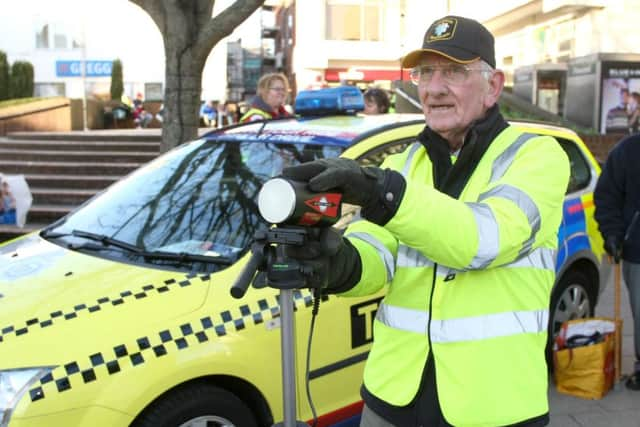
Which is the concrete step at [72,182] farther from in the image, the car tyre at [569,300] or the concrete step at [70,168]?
the car tyre at [569,300]

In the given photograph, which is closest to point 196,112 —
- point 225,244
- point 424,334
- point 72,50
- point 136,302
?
point 225,244

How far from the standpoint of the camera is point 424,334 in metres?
1.86

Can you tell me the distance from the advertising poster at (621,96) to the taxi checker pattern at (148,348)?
13.9 meters

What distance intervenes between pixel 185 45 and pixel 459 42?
17.5 feet

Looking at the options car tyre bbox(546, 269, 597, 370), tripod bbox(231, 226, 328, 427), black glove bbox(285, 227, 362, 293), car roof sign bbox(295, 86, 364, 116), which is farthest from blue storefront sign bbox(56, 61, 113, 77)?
tripod bbox(231, 226, 328, 427)

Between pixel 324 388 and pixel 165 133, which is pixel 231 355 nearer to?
pixel 324 388

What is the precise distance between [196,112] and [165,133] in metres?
0.36

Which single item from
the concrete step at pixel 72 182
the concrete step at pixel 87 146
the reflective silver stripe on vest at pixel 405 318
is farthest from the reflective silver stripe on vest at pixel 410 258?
the concrete step at pixel 87 146

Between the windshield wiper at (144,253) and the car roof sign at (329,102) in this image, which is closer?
the windshield wiper at (144,253)

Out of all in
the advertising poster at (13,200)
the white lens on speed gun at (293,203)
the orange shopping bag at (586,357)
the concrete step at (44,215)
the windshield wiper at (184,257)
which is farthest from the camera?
the concrete step at (44,215)

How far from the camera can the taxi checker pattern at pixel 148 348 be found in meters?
2.45

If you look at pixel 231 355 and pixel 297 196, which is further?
pixel 231 355

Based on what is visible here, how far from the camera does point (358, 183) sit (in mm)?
1469

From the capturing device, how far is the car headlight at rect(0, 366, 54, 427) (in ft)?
7.84
